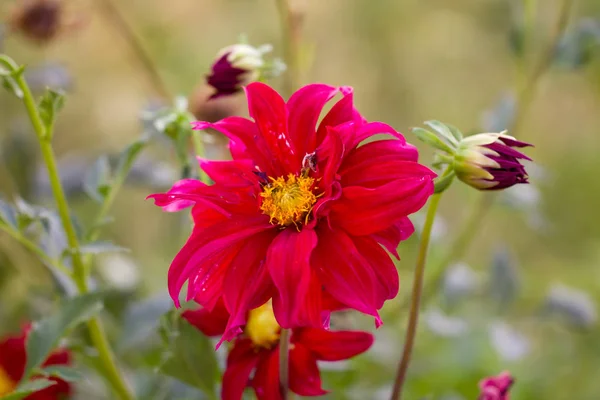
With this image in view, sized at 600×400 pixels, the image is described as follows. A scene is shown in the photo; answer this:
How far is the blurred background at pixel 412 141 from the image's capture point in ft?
2.02

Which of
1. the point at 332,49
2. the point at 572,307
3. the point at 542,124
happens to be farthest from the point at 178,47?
Result: the point at 572,307

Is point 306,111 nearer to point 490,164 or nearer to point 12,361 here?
point 490,164

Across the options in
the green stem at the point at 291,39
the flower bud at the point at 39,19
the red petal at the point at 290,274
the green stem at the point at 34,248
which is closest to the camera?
the red petal at the point at 290,274

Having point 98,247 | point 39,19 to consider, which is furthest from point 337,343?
point 39,19

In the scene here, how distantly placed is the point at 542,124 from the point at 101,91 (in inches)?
30.8

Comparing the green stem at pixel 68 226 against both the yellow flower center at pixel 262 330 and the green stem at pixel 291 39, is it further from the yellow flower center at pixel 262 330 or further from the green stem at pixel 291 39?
the green stem at pixel 291 39

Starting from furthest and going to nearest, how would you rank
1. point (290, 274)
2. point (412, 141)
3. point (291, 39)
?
point (412, 141) < point (291, 39) < point (290, 274)

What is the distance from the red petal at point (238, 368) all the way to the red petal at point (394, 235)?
0.32 ft

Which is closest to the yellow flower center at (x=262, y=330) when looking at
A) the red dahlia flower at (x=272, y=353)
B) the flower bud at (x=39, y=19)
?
the red dahlia flower at (x=272, y=353)

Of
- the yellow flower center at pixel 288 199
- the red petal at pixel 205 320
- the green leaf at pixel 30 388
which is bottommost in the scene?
the green leaf at pixel 30 388

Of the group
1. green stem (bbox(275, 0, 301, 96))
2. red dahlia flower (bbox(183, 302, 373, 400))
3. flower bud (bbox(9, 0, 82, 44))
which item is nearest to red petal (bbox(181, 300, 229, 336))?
red dahlia flower (bbox(183, 302, 373, 400))

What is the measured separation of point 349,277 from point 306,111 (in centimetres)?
8

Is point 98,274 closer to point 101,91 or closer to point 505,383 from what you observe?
point 505,383

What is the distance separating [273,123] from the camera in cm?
34
